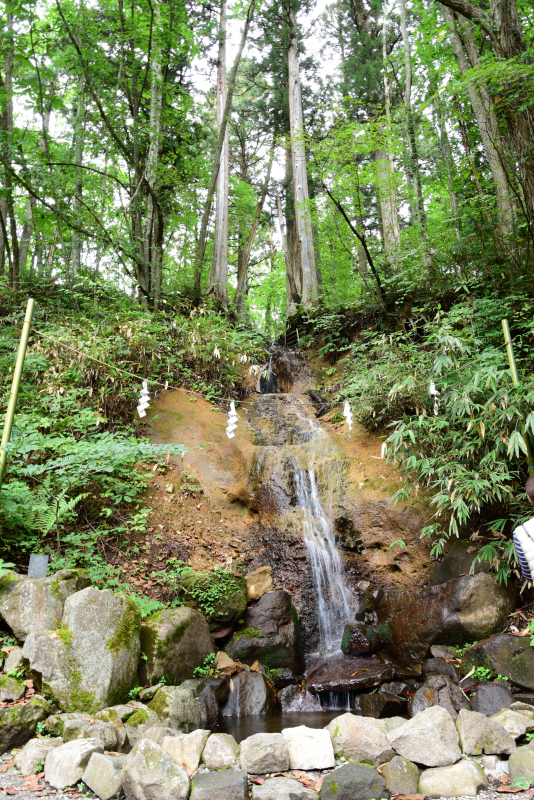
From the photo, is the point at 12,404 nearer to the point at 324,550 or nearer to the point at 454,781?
the point at 454,781

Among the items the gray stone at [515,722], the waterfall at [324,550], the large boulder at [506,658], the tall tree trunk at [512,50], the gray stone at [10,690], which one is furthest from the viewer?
the waterfall at [324,550]

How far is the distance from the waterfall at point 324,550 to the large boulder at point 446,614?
0.83 m

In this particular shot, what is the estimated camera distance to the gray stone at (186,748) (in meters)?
3.70

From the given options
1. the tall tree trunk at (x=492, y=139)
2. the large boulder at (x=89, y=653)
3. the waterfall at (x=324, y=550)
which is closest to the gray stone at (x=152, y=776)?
the large boulder at (x=89, y=653)

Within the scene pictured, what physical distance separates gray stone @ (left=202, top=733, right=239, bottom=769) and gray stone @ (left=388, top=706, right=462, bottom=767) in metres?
1.30

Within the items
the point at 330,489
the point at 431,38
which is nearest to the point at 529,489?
the point at 330,489

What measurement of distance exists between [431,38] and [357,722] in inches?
546

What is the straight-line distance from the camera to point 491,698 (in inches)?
181

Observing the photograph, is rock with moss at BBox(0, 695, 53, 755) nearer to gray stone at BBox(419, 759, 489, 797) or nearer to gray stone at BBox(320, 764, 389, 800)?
gray stone at BBox(320, 764, 389, 800)

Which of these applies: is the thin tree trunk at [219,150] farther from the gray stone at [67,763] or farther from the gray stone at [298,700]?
the gray stone at [67,763]

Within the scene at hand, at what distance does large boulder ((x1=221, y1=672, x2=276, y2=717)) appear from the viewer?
5.22m

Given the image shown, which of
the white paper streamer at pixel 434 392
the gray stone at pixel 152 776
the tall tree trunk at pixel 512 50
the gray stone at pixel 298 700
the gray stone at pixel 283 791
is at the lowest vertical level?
the gray stone at pixel 298 700

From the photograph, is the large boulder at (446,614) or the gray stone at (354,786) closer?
the gray stone at (354,786)

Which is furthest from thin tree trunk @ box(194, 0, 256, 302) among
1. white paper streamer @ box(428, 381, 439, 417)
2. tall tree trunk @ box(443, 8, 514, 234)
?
white paper streamer @ box(428, 381, 439, 417)
